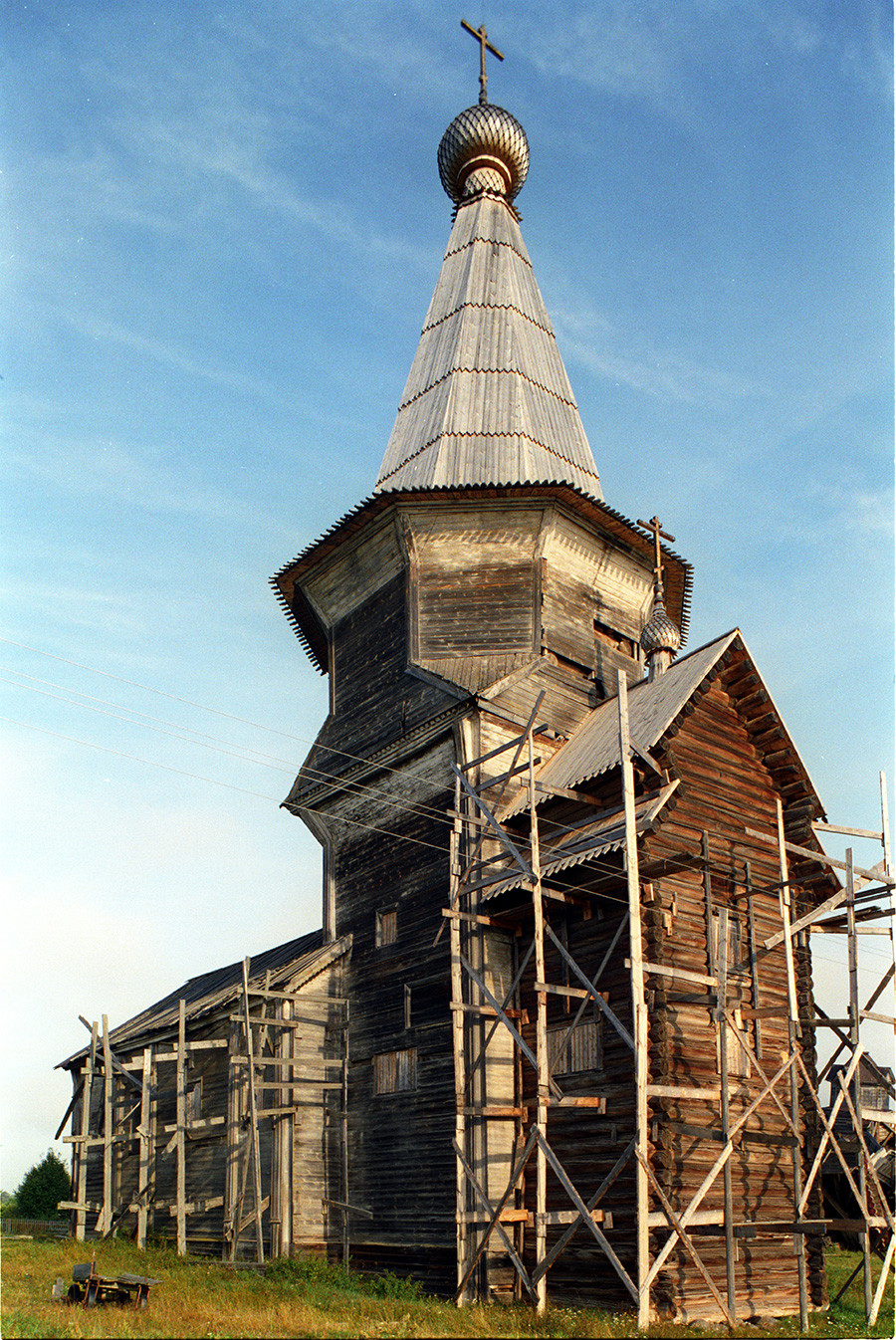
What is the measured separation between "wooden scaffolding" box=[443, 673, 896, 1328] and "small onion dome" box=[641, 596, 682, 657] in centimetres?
466

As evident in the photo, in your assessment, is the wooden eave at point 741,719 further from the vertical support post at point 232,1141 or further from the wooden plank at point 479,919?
the vertical support post at point 232,1141

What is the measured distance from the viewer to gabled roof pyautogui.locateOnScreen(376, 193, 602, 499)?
Answer: 2733cm

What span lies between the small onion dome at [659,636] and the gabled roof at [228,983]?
905 cm

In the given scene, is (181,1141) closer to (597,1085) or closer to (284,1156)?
(284,1156)

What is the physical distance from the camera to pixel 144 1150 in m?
26.2

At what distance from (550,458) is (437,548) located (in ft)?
14.1

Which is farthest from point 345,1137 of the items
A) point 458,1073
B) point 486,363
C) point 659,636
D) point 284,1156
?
point 486,363

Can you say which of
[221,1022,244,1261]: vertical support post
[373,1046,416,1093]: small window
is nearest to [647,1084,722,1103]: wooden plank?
[373,1046,416,1093]: small window

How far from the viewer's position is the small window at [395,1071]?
22.3 metres

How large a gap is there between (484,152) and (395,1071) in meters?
26.3

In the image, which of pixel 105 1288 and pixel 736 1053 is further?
pixel 736 1053

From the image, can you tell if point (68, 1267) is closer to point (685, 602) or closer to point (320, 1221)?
point (320, 1221)

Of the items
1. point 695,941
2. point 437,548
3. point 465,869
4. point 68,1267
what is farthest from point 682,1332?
point 437,548

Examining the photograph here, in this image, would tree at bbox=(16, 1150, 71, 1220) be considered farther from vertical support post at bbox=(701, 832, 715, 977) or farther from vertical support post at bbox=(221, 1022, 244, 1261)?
vertical support post at bbox=(701, 832, 715, 977)
